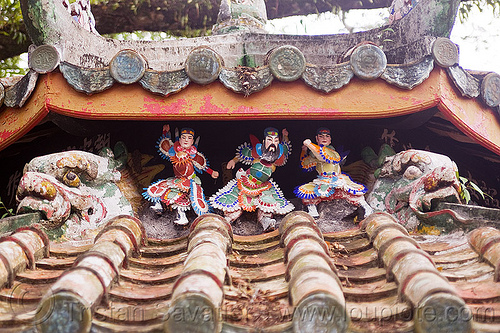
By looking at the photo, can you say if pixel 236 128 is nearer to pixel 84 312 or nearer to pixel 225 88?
pixel 225 88

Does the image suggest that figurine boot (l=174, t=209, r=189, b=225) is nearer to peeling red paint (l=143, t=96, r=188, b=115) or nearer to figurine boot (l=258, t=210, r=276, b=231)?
figurine boot (l=258, t=210, r=276, b=231)

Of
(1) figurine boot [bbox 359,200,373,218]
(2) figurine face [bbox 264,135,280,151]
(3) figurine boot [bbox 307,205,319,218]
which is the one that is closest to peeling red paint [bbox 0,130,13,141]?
(2) figurine face [bbox 264,135,280,151]

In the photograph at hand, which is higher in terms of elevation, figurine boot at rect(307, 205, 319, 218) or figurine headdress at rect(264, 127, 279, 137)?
figurine headdress at rect(264, 127, 279, 137)

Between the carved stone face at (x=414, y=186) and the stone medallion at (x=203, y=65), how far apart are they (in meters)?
1.79

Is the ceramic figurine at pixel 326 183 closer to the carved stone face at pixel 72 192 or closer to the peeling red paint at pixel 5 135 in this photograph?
the carved stone face at pixel 72 192

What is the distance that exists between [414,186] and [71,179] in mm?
2813

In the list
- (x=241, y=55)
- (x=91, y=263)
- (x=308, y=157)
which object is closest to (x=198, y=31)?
(x=241, y=55)

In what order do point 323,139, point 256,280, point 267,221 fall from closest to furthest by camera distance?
point 256,280, point 267,221, point 323,139

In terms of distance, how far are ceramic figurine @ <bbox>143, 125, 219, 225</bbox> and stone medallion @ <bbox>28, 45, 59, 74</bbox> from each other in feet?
3.77

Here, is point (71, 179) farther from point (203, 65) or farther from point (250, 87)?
point (250, 87)

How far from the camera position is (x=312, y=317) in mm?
2613

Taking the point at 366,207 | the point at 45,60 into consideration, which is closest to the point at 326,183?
the point at 366,207

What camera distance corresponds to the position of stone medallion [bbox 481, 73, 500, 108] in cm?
480

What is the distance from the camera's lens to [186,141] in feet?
17.0
